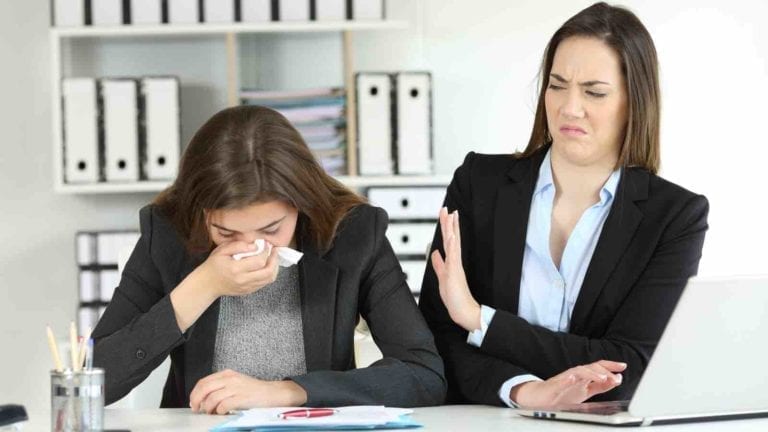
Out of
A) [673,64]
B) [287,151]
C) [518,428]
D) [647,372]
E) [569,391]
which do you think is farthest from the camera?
[673,64]

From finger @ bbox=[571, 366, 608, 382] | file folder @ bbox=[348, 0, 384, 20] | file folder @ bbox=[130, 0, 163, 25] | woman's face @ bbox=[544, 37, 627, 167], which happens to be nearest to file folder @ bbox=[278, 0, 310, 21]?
file folder @ bbox=[348, 0, 384, 20]

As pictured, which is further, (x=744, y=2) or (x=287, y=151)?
(x=744, y=2)

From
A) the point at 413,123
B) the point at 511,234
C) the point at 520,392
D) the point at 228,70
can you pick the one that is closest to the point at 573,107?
the point at 511,234

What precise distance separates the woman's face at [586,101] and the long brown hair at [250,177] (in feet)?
1.26

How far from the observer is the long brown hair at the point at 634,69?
2096 mm

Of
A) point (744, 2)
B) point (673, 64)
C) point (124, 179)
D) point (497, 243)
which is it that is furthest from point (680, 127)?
point (497, 243)

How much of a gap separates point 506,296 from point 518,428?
0.48 m

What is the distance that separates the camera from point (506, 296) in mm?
2119

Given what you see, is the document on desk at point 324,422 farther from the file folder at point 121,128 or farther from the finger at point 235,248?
the file folder at point 121,128

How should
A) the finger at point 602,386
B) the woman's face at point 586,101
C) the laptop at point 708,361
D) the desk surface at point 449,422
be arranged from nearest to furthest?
the laptop at point 708,361, the desk surface at point 449,422, the finger at point 602,386, the woman's face at point 586,101

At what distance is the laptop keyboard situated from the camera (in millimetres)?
1688

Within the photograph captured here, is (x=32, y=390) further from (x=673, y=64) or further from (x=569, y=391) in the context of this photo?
(x=569, y=391)

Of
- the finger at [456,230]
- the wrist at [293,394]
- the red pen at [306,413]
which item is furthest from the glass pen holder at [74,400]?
the finger at [456,230]

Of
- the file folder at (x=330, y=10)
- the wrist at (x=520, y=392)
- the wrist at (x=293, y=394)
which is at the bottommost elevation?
the wrist at (x=520, y=392)
